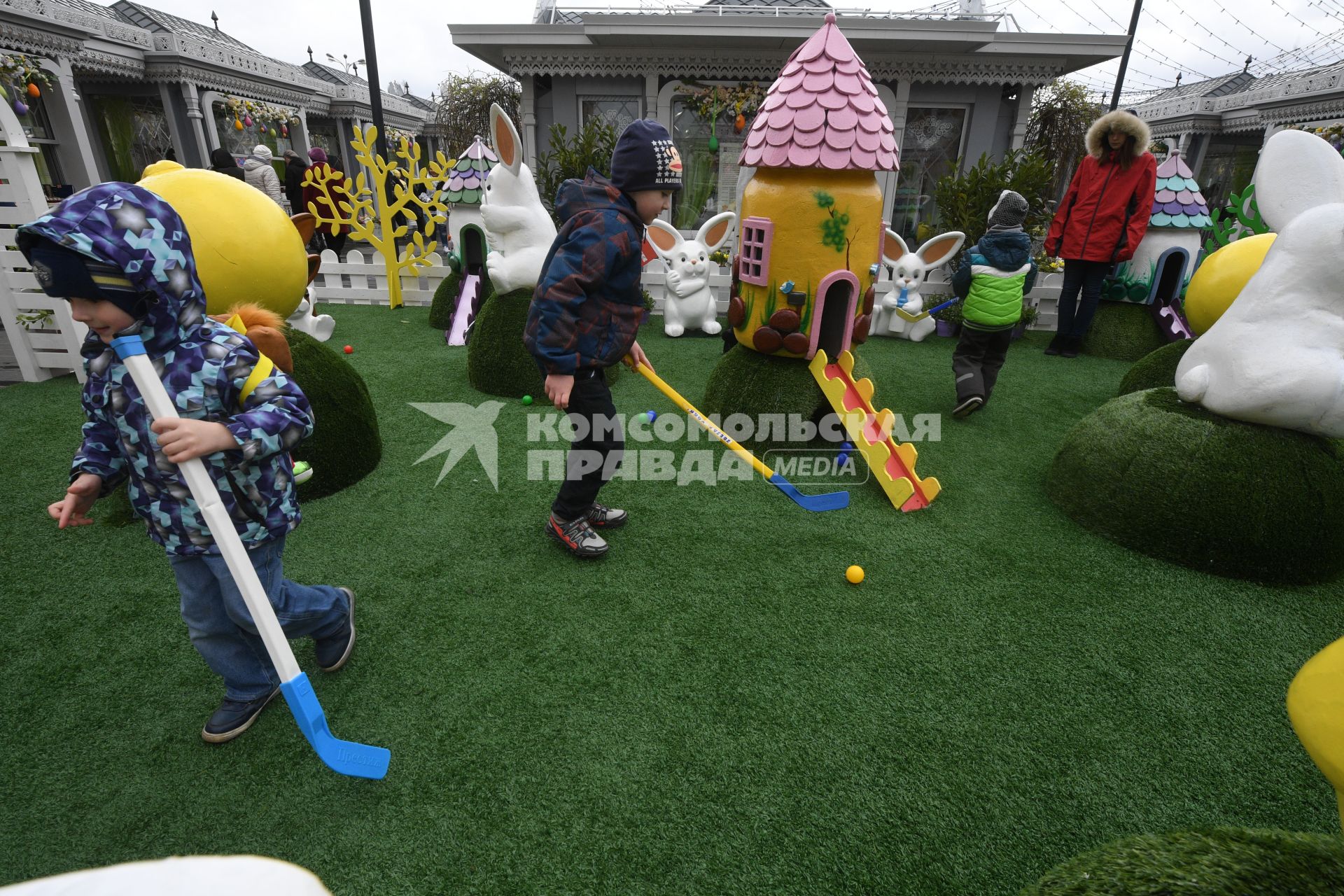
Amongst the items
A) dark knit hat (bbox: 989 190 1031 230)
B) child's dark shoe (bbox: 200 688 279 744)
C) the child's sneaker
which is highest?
dark knit hat (bbox: 989 190 1031 230)

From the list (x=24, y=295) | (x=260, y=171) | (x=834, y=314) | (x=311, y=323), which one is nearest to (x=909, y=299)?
(x=834, y=314)

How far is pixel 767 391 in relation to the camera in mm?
3855

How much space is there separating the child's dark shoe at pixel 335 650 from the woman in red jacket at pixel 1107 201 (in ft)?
20.8

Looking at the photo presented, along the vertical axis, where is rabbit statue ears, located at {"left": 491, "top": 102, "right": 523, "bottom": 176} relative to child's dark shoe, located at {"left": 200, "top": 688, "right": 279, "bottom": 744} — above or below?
above

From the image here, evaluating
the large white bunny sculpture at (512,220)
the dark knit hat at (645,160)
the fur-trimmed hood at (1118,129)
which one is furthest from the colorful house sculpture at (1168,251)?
the dark knit hat at (645,160)

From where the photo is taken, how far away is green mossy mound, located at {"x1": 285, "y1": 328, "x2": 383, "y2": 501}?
3.28 metres

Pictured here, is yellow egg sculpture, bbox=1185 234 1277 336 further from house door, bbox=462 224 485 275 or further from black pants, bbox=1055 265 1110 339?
house door, bbox=462 224 485 275

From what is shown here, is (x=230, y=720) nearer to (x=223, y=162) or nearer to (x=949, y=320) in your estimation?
(x=949, y=320)

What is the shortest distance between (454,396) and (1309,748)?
4804 mm

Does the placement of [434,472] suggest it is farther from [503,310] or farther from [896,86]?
[896,86]

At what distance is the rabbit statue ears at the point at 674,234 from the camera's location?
670 centimetres

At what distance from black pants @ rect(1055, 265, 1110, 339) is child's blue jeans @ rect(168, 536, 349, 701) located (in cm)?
649

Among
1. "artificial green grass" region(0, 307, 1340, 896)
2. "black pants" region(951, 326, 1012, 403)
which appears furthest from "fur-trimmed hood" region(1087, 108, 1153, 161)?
"artificial green grass" region(0, 307, 1340, 896)

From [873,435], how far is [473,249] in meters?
4.69
